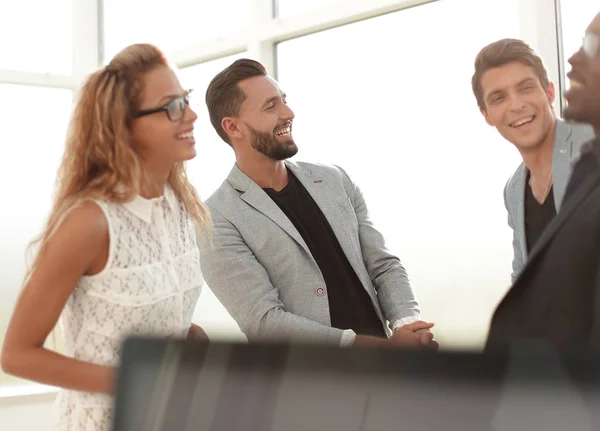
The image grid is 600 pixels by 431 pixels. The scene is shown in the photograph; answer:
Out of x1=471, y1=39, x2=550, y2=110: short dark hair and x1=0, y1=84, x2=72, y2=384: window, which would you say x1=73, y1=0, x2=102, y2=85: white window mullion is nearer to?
x1=0, y1=84, x2=72, y2=384: window

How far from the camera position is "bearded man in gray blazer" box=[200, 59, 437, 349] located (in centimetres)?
225

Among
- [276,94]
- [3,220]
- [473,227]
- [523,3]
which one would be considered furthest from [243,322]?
[3,220]

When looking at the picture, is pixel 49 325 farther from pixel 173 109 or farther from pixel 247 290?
pixel 247 290

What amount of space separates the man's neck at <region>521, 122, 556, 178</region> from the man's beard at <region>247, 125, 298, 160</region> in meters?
0.95

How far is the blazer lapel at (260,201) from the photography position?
231 centimetres

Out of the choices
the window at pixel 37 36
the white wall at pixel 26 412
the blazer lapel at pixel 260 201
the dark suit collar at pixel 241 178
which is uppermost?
the window at pixel 37 36

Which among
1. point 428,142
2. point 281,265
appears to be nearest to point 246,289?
point 281,265

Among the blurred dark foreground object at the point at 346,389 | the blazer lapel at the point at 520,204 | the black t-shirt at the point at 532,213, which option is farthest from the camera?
the blazer lapel at the point at 520,204

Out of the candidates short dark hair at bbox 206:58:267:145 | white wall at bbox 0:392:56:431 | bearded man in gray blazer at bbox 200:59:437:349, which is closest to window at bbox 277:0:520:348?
bearded man in gray blazer at bbox 200:59:437:349

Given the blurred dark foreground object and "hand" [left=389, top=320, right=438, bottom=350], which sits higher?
"hand" [left=389, top=320, right=438, bottom=350]

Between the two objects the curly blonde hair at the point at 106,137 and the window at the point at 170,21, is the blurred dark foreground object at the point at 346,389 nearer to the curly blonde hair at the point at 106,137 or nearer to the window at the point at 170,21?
A: the curly blonde hair at the point at 106,137

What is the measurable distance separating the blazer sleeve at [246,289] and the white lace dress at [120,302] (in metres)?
0.50

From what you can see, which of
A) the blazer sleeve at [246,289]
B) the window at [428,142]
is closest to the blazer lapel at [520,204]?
the blazer sleeve at [246,289]

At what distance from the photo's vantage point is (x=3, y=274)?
4891 millimetres
